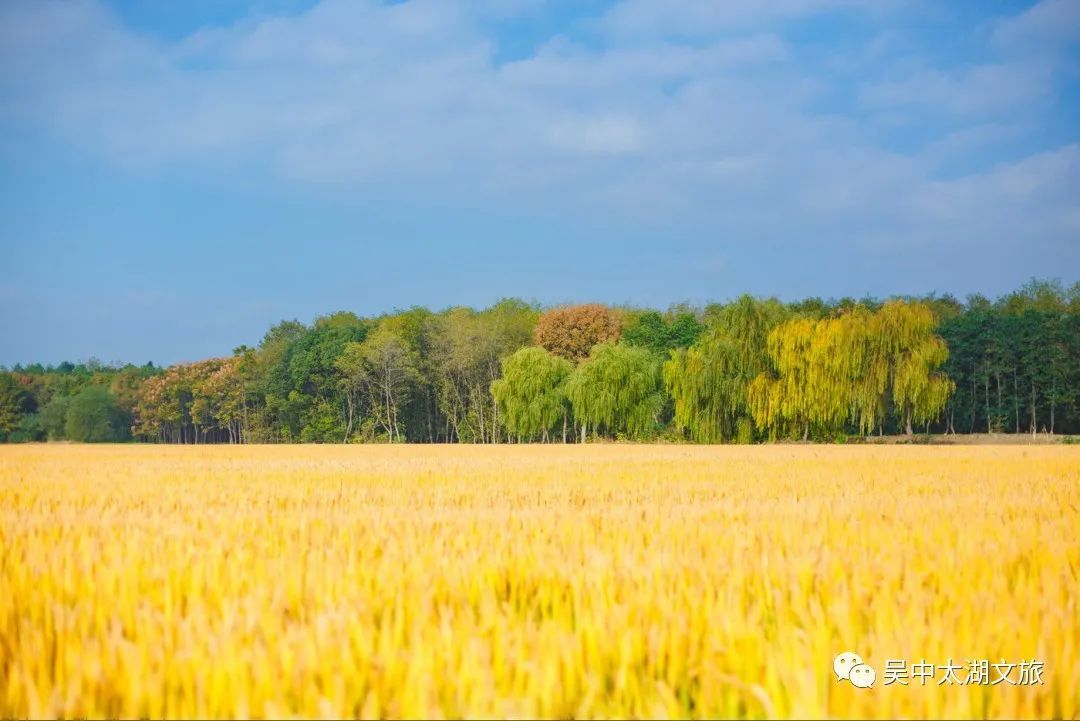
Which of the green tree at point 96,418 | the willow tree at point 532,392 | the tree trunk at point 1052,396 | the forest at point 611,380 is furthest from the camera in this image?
the green tree at point 96,418

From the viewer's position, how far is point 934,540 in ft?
14.8

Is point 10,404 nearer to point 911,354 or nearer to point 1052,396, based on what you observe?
point 911,354

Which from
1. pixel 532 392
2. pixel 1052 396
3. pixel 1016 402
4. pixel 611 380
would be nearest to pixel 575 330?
pixel 532 392

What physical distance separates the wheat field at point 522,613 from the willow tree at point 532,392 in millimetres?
50030

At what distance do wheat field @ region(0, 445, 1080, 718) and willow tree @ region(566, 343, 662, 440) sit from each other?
154ft

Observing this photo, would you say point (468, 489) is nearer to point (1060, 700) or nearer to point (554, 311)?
point (1060, 700)

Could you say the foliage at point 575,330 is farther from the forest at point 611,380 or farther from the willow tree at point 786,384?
the willow tree at point 786,384

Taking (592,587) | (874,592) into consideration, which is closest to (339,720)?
(592,587)

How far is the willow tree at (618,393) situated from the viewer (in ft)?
173

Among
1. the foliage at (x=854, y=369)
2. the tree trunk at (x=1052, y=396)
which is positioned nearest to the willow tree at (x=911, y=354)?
the foliage at (x=854, y=369)

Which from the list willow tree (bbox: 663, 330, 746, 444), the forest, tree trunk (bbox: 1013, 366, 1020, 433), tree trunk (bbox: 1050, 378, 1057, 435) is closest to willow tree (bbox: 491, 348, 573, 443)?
the forest

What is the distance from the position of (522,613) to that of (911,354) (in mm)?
45082

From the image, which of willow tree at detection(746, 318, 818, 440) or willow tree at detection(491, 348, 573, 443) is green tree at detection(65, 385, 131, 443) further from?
willow tree at detection(746, 318, 818, 440)

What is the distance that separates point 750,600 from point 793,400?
43655 millimetres
